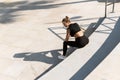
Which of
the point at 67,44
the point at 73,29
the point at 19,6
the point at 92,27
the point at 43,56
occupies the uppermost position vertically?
the point at 73,29

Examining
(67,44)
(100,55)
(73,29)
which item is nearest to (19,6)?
(67,44)

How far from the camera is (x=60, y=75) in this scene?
25.6 feet

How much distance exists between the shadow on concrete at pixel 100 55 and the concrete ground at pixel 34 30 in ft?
3.14

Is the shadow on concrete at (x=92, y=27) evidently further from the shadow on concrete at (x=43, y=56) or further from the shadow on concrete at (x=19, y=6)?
the shadow on concrete at (x=19, y=6)

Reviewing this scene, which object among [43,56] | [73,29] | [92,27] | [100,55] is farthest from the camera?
[92,27]

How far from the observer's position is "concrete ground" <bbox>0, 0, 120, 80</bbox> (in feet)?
28.1

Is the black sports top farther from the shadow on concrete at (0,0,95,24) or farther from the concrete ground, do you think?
the shadow on concrete at (0,0,95,24)

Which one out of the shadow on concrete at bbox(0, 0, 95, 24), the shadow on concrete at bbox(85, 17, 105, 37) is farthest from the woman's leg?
the shadow on concrete at bbox(0, 0, 95, 24)

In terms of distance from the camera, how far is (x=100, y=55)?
8.51 meters

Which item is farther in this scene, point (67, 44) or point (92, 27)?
point (92, 27)

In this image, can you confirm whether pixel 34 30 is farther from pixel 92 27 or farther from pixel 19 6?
pixel 19 6

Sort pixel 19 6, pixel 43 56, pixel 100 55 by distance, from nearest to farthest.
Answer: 1. pixel 100 55
2. pixel 43 56
3. pixel 19 6

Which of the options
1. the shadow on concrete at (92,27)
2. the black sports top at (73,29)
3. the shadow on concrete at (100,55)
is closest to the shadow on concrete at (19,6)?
the shadow on concrete at (92,27)

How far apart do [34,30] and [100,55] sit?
2.89 meters
